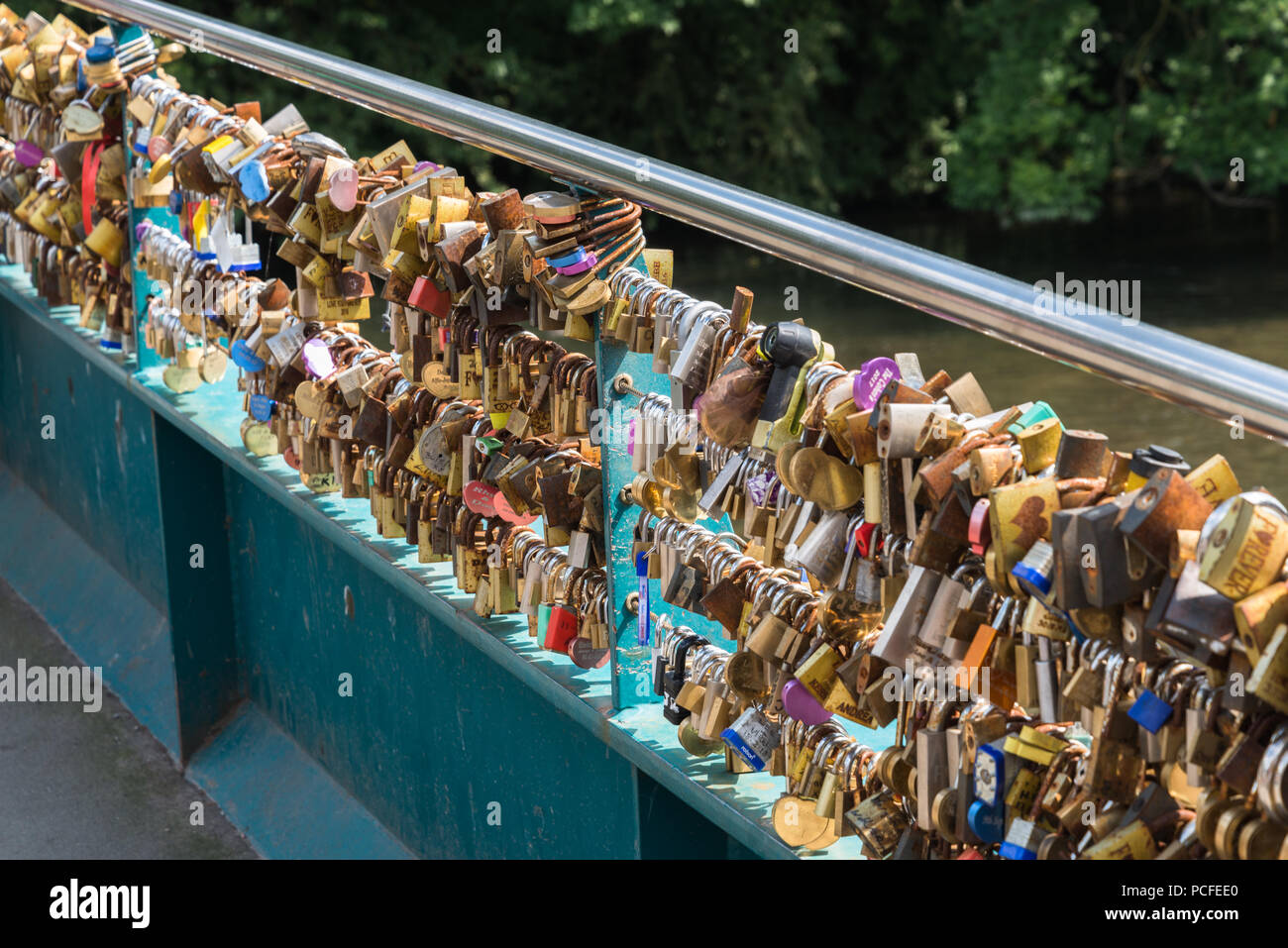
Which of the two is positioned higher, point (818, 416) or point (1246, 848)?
point (818, 416)

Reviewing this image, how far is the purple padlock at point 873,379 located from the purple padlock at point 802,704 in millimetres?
296

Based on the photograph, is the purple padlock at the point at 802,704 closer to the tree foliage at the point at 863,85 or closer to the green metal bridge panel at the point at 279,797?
the green metal bridge panel at the point at 279,797

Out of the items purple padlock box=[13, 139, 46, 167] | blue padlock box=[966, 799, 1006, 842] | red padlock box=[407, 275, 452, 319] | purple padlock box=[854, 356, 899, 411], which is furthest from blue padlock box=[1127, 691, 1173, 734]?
purple padlock box=[13, 139, 46, 167]

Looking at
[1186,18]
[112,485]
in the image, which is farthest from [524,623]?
[1186,18]

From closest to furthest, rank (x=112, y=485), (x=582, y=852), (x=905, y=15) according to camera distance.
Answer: (x=582, y=852)
(x=112, y=485)
(x=905, y=15)

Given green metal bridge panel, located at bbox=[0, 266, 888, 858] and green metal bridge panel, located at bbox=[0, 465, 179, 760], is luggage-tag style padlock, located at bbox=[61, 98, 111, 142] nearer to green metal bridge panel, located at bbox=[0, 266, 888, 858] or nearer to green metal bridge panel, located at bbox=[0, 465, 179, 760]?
green metal bridge panel, located at bbox=[0, 266, 888, 858]

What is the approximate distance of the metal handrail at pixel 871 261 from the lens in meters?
0.96

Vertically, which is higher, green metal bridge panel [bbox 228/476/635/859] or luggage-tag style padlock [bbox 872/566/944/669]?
luggage-tag style padlock [bbox 872/566/944/669]

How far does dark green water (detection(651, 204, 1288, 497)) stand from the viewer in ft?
36.4

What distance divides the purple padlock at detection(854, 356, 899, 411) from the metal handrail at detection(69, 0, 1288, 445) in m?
0.07

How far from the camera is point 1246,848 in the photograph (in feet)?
3.35

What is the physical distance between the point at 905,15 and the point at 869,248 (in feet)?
61.1

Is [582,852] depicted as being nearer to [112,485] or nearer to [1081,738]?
[1081,738]
